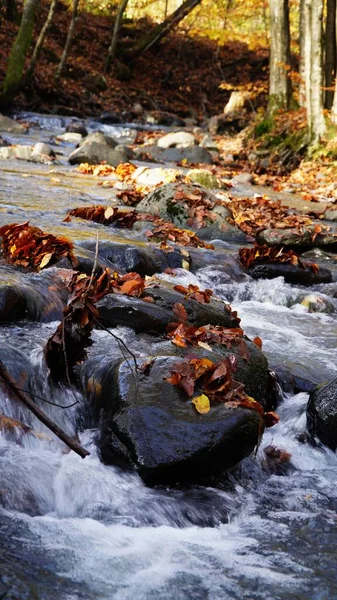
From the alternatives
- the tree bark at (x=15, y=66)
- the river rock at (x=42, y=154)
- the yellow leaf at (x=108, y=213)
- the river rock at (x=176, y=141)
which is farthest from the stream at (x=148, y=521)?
the tree bark at (x=15, y=66)

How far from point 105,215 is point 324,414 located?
4705 mm

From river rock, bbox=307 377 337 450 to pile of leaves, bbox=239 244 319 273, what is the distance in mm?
3327

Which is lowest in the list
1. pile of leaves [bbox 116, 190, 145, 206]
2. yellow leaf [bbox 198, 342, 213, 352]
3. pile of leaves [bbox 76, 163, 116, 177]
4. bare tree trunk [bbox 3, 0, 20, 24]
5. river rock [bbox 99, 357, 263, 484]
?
river rock [bbox 99, 357, 263, 484]

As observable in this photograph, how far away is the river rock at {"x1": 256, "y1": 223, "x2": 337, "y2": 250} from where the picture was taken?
24.7 ft

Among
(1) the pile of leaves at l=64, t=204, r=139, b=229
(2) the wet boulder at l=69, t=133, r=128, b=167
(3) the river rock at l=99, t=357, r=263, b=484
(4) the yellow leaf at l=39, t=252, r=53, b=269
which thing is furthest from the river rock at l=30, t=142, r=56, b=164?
(3) the river rock at l=99, t=357, r=263, b=484

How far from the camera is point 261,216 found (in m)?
9.02

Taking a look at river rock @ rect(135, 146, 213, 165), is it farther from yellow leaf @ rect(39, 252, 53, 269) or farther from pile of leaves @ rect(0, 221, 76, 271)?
yellow leaf @ rect(39, 252, 53, 269)

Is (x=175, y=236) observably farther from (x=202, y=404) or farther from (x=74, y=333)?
(x=202, y=404)

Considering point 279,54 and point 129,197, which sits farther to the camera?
point 279,54

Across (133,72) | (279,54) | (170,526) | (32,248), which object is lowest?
(170,526)

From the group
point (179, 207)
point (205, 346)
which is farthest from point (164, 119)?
point (205, 346)

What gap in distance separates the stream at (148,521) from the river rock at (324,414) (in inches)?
3.2

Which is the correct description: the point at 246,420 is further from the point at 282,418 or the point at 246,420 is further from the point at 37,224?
the point at 37,224

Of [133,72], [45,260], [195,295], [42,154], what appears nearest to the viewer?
[195,295]
